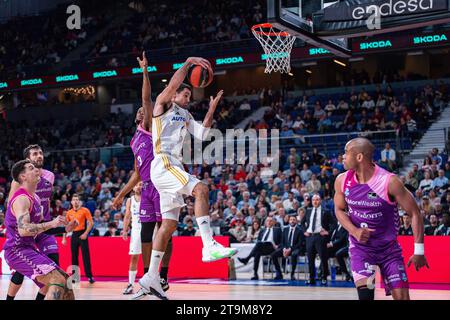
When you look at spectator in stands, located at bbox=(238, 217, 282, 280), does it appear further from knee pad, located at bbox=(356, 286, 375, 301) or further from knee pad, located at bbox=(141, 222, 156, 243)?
knee pad, located at bbox=(356, 286, 375, 301)

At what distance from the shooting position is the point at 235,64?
25078 mm

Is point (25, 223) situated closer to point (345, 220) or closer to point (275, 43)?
point (345, 220)

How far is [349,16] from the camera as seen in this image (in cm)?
1065

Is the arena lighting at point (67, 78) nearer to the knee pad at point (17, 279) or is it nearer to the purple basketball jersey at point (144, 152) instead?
the purple basketball jersey at point (144, 152)

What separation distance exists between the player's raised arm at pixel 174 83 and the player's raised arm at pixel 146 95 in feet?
0.96

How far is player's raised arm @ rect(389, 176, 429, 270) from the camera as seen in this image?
6.48 metres

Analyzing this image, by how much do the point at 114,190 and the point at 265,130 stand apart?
5.29 meters

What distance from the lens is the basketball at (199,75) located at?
25.6 feet

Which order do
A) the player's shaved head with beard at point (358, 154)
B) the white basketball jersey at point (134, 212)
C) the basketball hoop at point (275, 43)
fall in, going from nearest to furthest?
1. the player's shaved head with beard at point (358, 154)
2. the white basketball jersey at point (134, 212)
3. the basketball hoop at point (275, 43)

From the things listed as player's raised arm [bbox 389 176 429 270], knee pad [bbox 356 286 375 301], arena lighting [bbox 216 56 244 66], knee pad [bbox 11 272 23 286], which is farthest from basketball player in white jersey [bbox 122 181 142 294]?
arena lighting [bbox 216 56 244 66]

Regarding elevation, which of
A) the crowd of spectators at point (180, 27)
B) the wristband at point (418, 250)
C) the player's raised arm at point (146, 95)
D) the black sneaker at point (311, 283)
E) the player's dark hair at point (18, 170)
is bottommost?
the black sneaker at point (311, 283)

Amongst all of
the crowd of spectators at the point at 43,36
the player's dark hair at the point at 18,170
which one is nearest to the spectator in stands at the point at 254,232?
the player's dark hair at the point at 18,170

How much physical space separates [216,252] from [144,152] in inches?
83.5
